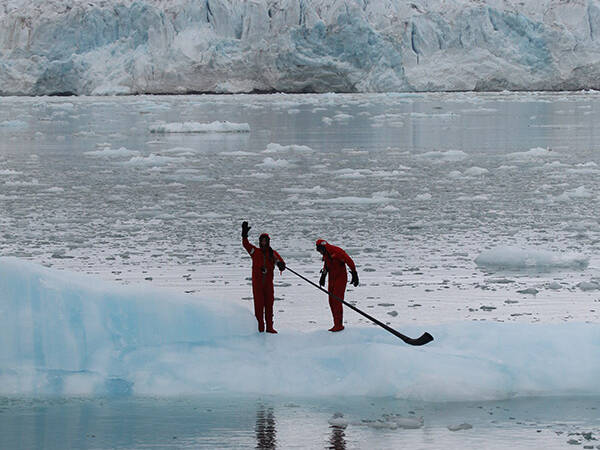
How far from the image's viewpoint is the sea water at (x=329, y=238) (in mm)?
4547

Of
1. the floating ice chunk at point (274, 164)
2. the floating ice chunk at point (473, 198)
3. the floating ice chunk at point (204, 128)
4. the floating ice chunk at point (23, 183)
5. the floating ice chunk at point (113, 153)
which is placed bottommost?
the floating ice chunk at point (473, 198)

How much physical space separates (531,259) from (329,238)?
2.24 meters

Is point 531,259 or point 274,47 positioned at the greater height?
point 274,47

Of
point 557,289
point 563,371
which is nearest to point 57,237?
point 557,289

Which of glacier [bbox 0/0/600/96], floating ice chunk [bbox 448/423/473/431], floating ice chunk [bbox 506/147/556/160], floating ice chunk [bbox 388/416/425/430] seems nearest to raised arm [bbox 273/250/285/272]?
floating ice chunk [bbox 388/416/425/430]

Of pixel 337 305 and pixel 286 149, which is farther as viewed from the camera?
pixel 286 149

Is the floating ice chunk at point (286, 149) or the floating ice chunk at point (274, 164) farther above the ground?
the floating ice chunk at point (286, 149)

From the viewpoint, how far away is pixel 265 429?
441cm

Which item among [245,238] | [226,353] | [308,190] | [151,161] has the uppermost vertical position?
[151,161]

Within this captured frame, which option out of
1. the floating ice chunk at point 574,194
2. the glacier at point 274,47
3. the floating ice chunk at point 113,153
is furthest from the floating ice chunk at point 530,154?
the glacier at point 274,47

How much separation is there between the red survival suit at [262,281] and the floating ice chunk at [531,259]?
123 inches

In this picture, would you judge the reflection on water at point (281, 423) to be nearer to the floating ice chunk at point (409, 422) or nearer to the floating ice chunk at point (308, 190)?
the floating ice chunk at point (409, 422)

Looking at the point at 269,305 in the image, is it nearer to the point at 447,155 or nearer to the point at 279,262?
the point at 279,262

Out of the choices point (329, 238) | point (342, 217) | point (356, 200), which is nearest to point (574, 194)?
point (356, 200)
